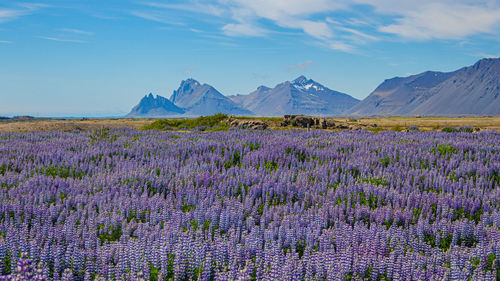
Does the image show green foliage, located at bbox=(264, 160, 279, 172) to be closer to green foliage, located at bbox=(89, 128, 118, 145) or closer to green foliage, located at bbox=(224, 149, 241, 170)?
green foliage, located at bbox=(224, 149, 241, 170)

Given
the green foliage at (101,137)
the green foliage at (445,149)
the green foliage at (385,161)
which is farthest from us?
the green foliage at (101,137)

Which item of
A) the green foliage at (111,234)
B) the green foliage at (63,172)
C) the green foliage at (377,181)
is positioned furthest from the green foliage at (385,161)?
the green foliage at (63,172)

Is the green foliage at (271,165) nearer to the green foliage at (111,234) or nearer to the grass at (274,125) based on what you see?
the green foliage at (111,234)

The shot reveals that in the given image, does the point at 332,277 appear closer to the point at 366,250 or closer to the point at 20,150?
the point at 366,250

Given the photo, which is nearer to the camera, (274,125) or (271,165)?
(271,165)

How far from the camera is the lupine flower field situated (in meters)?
4.20

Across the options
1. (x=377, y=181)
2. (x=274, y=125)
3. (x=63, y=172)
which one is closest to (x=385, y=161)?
(x=377, y=181)

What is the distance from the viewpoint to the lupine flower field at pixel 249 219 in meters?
4.20

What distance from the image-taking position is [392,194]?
7145 mm

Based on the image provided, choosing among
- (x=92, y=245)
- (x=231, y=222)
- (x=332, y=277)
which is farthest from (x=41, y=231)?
(x=332, y=277)

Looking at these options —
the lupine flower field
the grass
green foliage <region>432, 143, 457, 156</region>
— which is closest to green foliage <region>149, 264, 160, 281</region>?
the lupine flower field

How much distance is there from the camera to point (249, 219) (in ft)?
18.5

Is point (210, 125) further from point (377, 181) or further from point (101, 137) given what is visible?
point (377, 181)

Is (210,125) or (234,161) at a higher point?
(210,125)
